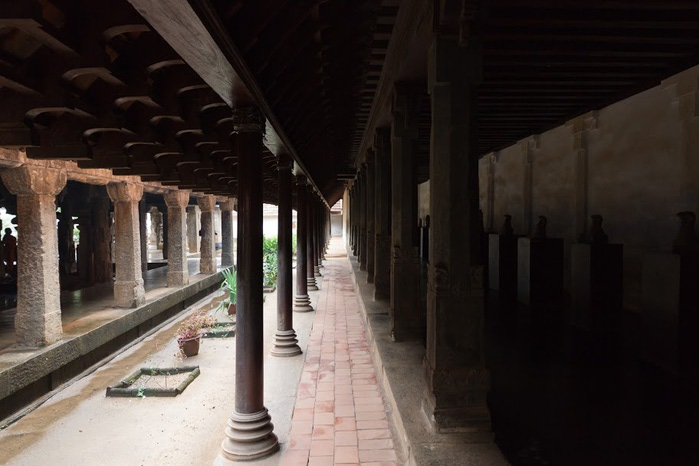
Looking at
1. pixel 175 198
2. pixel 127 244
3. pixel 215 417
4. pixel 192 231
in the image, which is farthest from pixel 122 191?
pixel 192 231

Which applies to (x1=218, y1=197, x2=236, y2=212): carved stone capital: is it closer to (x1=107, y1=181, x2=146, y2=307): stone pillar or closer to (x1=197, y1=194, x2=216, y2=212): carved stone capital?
(x1=197, y1=194, x2=216, y2=212): carved stone capital

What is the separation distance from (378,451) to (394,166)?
326 cm

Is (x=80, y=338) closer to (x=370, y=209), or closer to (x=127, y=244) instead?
(x=127, y=244)

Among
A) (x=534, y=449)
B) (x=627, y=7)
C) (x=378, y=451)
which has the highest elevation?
(x=627, y=7)

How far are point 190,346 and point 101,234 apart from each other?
8.33 metres

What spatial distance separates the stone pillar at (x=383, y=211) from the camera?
23.9 feet

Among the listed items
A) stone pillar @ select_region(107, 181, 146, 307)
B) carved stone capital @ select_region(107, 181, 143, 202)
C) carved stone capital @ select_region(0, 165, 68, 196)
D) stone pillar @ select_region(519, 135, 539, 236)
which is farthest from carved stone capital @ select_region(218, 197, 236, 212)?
stone pillar @ select_region(519, 135, 539, 236)

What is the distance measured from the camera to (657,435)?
3.39 m

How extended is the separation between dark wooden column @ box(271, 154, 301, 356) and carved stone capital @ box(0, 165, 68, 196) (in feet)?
14.2

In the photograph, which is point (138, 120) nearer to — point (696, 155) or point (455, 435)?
point (455, 435)

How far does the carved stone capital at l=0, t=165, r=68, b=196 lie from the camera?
7.31m

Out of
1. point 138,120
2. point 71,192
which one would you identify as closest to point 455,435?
point 138,120

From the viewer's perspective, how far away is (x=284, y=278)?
20.8ft

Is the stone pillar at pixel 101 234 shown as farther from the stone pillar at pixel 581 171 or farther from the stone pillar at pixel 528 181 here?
the stone pillar at pixel 581 171
